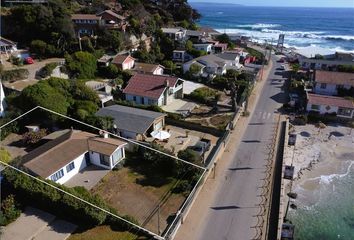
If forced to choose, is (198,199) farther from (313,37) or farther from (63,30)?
(313,37)

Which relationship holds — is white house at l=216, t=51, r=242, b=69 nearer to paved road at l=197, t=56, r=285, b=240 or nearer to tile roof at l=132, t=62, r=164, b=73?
tile roof at l=132, t=62, r=164, b=73

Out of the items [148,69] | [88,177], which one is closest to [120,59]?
[148,69]

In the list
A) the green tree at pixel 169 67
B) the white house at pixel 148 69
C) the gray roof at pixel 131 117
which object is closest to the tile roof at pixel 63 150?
the gray roof at pixel 131 117

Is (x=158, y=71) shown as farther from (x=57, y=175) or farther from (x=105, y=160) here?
(x=57, y=175)

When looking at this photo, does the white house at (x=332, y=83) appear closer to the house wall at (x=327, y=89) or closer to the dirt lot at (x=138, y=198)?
the house wall at (x=327, y=89)

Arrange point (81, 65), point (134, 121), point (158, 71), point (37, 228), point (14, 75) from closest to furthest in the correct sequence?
point (37, 228)
point (134, 121)
point (14, 75)
point (81, 65)
point (158, 71)

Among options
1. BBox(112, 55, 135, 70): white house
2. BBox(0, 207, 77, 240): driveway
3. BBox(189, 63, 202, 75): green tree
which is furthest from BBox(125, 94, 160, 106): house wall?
BBox(0, 207, 77, 240): driveway
